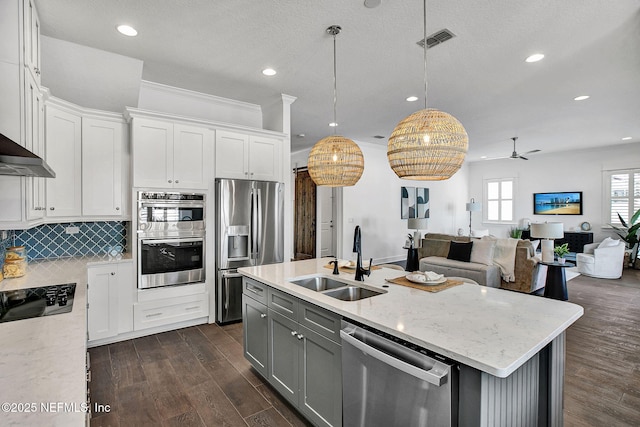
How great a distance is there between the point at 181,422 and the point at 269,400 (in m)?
0.60

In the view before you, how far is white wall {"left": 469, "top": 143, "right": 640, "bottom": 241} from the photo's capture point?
7.77 metres

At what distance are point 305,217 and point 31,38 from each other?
252 inches

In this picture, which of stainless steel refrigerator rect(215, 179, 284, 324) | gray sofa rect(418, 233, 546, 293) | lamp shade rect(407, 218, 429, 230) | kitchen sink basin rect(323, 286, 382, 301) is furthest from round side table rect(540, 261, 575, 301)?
→ stainless steel refrigerator rect(215, 179, 284, 324)

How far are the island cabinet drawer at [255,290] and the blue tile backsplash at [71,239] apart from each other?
1958 mm

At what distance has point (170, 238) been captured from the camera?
3.54m

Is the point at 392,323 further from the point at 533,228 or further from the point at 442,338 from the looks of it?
the point at 533,228

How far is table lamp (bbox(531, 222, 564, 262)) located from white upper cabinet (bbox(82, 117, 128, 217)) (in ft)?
18.1

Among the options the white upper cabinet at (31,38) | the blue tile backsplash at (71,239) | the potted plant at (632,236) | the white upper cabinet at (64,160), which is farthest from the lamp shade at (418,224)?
the white upper cabinet at (31,38)

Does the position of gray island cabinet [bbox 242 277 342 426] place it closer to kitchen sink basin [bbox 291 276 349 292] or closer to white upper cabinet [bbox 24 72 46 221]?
kitchen sink basin [bbox 291 276 349 292]

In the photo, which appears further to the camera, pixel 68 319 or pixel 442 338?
pixel 68 319

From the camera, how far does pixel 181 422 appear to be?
2.12 m

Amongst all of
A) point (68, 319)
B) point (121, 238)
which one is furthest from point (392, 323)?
point (121, 238)

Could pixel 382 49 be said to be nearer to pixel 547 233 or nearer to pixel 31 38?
pixel 31 38

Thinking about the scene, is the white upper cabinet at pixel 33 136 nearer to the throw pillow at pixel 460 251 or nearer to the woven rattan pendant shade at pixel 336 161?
the woven rattan pendant shade at pixel 336 161
